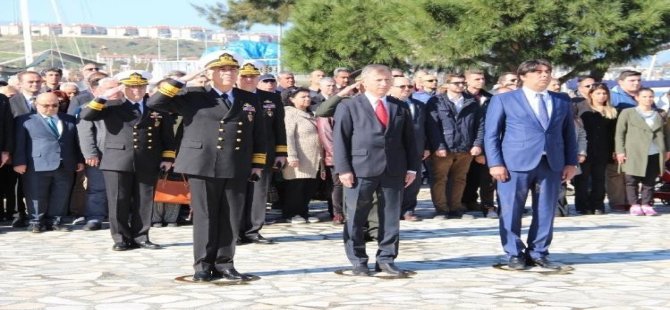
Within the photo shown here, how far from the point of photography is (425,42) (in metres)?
19.0

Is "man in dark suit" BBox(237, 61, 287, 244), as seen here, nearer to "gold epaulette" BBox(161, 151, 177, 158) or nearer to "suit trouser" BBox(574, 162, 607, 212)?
"gold epaulette" BBox(161, 151, 177, 158)

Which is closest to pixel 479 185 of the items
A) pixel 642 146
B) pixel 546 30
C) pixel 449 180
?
pixel 449 180

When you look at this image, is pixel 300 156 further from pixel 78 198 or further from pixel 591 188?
pixel 591 188

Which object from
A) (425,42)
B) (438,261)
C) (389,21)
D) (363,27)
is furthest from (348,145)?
(363,27)

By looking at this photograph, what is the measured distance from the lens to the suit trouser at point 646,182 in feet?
48.8

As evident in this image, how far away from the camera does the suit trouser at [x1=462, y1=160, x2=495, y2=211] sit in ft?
47.7

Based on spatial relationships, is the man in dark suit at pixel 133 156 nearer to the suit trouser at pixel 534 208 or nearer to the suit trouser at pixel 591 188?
the suit trouser at pixel 534 208

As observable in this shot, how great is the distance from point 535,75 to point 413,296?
256 centimetres

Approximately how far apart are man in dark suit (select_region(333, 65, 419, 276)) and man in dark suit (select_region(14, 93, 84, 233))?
475cm

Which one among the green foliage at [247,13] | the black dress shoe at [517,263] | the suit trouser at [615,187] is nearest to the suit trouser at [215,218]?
the black dress shoe at [517,263]

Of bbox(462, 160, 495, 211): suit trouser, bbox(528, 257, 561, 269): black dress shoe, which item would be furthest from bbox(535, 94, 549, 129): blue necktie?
bbox(462, 160, 495, 211): suit trouser

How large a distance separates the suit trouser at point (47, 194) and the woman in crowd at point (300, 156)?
2.57m

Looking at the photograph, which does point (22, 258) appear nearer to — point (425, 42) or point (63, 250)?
point (63, 250)

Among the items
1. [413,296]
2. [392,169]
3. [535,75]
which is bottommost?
[413,296]
